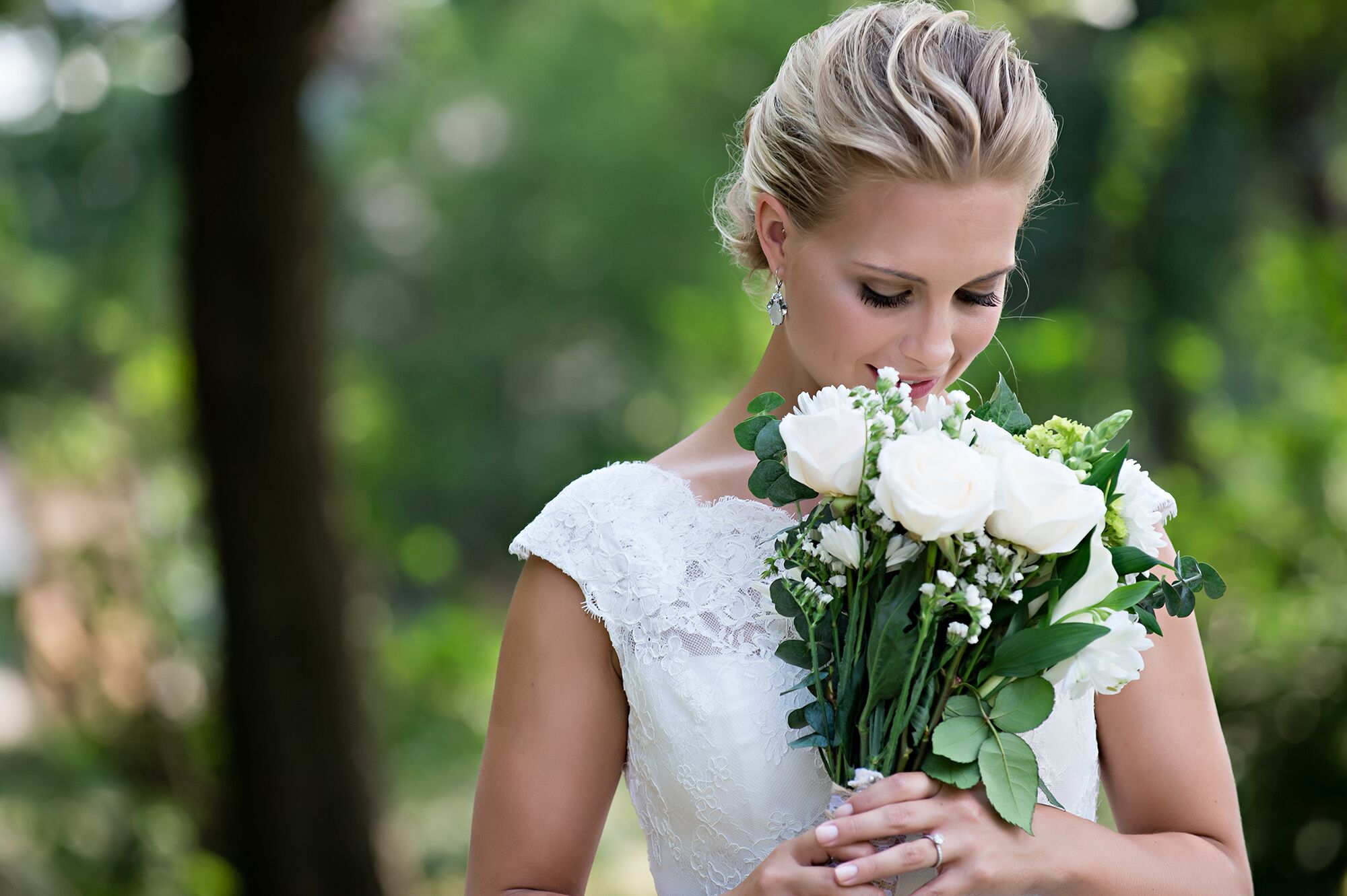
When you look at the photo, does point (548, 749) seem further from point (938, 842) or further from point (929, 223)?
point (929, 223)

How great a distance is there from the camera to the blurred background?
517 cm

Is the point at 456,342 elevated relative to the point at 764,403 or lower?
elevated

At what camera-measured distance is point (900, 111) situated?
6.48 ft

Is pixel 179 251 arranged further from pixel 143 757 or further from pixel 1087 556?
pixel 1087 556

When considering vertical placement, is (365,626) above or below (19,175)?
below

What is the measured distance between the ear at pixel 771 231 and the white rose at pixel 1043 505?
2.33 ft

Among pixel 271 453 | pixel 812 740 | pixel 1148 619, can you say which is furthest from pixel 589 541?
pixel 271 453

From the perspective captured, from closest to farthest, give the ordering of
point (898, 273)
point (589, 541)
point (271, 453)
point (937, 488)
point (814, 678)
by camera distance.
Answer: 1. point (937, 488)
2. point (814, 678)
3. point (898, 273)
4. point (589, 541)
5. point (271, 453)

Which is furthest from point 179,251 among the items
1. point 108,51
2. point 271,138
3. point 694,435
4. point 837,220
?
point 837,220

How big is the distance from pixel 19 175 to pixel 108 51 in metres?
1.16

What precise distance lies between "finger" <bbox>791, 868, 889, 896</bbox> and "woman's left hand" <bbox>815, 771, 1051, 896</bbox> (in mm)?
12

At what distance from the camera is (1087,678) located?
161 cm

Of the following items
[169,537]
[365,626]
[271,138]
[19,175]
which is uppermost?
[19,175]

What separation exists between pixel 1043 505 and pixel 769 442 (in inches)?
15.4
